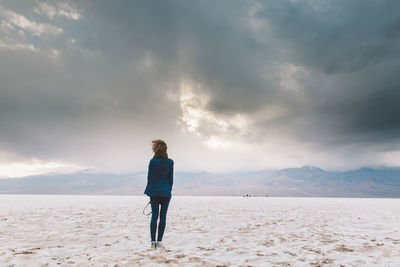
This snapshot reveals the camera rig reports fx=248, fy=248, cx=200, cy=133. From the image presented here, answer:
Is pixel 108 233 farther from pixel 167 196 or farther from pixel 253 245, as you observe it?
pixel 253 245

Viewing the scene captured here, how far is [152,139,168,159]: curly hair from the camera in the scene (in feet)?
25.4

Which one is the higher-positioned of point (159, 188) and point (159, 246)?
point (159, 188)

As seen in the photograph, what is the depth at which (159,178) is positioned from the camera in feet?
24.3

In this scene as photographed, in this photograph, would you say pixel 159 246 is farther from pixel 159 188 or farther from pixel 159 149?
pixel 159 149

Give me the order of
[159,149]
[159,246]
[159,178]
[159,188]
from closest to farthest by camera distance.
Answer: [159,246], [159,188], [159,178], [159,149]

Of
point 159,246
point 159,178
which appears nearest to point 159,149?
point 159,178

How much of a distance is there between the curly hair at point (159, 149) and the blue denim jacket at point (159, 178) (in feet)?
0.60

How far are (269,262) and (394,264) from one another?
9.49 ft

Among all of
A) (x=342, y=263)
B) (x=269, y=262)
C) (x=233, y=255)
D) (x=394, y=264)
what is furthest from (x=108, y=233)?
(x=394, y=264)

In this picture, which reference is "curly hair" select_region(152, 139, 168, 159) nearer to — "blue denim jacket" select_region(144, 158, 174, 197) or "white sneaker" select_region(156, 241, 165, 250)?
"blue denim jacket" select_region(144, 158, 174, 197)

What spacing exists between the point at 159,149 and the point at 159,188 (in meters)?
1.23

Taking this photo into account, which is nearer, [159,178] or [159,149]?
[159,178]

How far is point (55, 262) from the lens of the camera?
19.1 feet

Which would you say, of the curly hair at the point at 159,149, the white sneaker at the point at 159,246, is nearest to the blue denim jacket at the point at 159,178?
the curly hair at the point at 159,149
